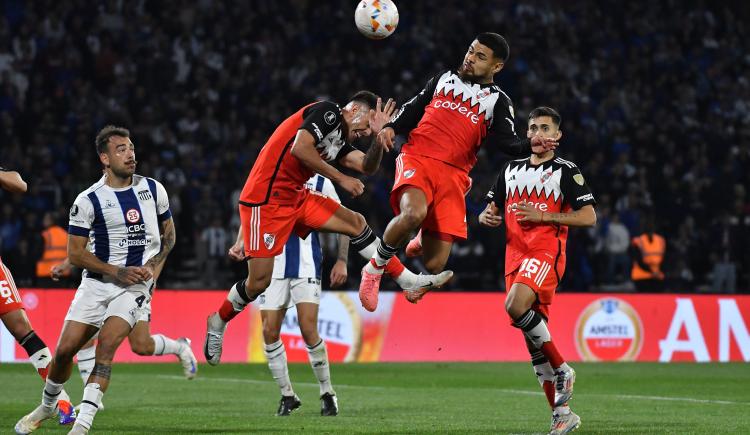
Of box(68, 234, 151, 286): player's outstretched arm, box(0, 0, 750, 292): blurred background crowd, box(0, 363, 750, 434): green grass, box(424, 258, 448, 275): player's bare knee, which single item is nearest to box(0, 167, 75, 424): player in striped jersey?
box(0, 363, 750, 434): green grass

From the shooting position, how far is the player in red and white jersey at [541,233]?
10.1 meters

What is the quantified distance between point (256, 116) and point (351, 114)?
534 inches

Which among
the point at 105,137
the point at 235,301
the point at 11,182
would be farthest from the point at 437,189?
the point at 11,182

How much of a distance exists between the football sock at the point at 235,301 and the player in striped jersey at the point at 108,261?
1.10m

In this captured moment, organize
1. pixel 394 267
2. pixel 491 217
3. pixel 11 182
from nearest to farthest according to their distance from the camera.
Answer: pixel 11 182 < pixel 394 267 < pixel 491 217

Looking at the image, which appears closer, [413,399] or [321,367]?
[321,367]

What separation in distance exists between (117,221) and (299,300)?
335cm

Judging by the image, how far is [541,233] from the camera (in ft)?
34.0

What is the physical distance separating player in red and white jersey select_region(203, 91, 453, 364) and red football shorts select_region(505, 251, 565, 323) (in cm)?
62

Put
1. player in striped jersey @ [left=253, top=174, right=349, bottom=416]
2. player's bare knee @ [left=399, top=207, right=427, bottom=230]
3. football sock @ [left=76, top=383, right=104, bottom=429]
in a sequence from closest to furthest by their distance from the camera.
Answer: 1. football sock @ [left=76, top=383, right=104, bottom=429]
2. player's bare knee @ [left=399, top=207, right=427, bottom=230]
3. player in striped jersey @ [left=253, top=174, right=349, bottom=416]

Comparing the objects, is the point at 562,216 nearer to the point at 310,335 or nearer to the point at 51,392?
the point at 310,335

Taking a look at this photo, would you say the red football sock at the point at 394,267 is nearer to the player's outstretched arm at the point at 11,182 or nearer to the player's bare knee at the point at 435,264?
the player's bare knee at the point at 435,264

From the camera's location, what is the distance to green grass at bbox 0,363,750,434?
413 inches

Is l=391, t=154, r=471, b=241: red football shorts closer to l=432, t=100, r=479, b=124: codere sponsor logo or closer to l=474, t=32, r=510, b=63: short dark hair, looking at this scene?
l=432, t=100, r=479, b=124: codere sponsor logo
